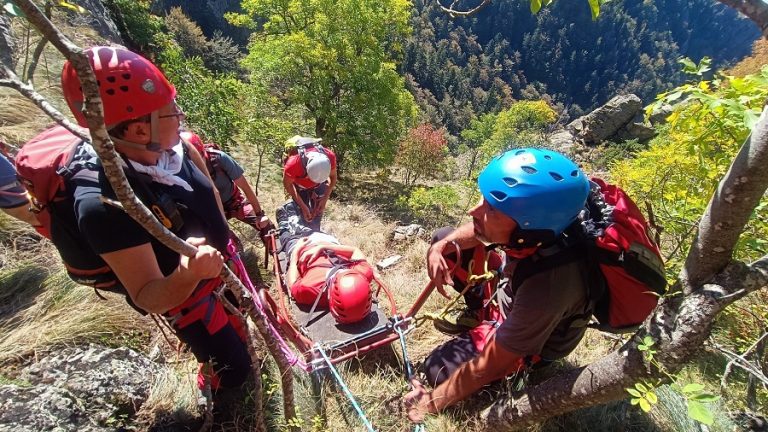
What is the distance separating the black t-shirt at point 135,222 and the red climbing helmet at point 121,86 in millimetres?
301

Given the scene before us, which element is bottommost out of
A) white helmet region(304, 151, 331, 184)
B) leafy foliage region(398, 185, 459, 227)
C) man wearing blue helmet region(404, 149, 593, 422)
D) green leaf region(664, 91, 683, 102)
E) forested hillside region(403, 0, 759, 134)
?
forested hillside region(403, 0, 759, 134)

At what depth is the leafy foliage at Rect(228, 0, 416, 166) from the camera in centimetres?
1170

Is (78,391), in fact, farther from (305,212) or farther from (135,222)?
(305,212)

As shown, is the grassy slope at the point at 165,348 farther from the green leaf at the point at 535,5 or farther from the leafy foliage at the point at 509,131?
the leafy foliage at the point at 509,131

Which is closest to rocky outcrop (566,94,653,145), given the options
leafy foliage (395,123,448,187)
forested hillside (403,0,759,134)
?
leafy foliage (395,123,448,187)

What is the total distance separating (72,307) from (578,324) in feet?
12.4

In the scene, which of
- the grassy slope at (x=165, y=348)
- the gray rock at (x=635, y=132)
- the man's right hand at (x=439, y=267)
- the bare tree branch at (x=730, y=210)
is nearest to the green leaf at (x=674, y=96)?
the bare tree branch at (x=730, y=210)

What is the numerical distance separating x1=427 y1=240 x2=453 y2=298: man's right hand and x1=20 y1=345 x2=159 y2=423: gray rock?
209 centimetres

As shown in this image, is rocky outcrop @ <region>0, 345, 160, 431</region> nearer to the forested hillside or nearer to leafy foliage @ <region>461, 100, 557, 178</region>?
leafy foliage @ <region>461, 100, 557, 178</region>

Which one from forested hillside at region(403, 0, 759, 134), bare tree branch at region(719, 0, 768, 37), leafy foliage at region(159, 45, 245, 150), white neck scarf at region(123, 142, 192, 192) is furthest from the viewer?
forested hillside at region(403, 0, 759, 134)

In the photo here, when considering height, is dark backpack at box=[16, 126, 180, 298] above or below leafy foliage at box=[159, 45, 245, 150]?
above

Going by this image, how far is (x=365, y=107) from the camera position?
1247 centimetres

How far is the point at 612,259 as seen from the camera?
6.55 ft

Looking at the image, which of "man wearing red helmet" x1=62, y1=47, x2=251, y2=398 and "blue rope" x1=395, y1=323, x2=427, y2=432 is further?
"blue rope" x1=395, y1=323, x2=427, y2=432
